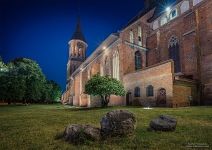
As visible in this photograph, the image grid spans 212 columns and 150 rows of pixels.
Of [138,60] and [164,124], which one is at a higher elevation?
[138,60]

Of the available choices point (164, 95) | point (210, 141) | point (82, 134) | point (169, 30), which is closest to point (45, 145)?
point (82, 134)

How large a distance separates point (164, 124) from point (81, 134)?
11.0 feet

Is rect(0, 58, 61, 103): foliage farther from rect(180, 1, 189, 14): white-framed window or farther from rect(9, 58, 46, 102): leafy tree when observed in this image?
rect(180, 1, 189, 14): white-framed window

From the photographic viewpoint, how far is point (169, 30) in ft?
100

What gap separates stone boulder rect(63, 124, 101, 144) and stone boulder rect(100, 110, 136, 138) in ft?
1.18

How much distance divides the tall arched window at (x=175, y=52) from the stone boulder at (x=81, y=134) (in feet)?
79.5

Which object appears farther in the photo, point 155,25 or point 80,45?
point 80,45

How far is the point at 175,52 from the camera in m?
29.4

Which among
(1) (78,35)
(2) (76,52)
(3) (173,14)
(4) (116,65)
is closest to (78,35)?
(1) (78,35)

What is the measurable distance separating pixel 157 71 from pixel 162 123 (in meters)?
16.6

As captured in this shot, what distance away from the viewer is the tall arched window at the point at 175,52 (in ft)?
93.4

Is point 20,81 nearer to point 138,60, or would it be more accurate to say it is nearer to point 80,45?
point 138,60

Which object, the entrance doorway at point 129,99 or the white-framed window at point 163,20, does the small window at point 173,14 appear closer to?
the white-framed window at point 163,20

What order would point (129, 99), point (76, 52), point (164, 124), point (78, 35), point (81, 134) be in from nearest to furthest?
1. point (81, 134)
2. point (164, 124)
3. point (129, 99)
4. point (76, 52)
5. point (78, 35)
